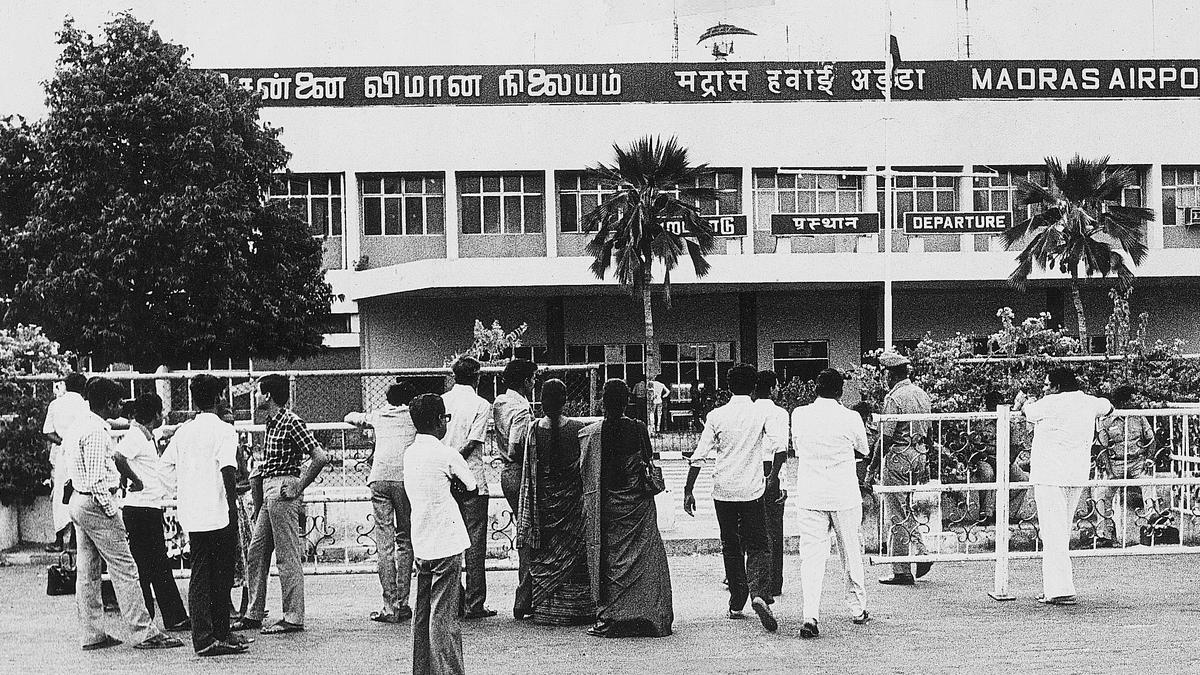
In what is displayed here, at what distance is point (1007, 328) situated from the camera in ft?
53.1

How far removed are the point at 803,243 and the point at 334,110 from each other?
1333 cm

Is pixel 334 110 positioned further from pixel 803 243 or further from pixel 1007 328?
pixel 1007 328

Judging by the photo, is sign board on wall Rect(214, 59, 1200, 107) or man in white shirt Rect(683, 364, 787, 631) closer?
man in white shirt Rect(683, 364, 787, 631)

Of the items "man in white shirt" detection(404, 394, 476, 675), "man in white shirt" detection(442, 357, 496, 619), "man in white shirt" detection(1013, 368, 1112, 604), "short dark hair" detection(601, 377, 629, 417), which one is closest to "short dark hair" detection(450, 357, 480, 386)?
"man in white shirt" detection(442, 357, 496, 619)

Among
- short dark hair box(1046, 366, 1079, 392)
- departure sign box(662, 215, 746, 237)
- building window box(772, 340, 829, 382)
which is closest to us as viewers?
short dark hair box(1046, 366, 1079, 392)

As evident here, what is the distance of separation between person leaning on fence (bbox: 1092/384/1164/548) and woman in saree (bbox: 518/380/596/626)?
4218 mm

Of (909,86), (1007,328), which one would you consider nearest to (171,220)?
(1007,328)

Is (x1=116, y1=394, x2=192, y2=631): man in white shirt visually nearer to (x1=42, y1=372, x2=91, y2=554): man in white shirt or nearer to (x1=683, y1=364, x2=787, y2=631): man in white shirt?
(x1=42, y1=372, x2=91, y2=554): man in white shirt

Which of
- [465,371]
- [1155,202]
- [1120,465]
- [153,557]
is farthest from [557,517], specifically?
[1155,202]

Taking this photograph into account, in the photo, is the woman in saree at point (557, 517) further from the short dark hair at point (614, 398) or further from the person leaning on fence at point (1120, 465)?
the person leaning on fence at point (1120, 465)

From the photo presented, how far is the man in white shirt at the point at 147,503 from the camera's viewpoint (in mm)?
8562

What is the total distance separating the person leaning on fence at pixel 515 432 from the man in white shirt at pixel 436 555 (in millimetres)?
2028

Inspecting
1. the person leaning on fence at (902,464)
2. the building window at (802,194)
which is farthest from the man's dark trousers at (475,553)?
the building window at (802,194)

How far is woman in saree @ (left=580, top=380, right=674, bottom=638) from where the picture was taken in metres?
8.62
